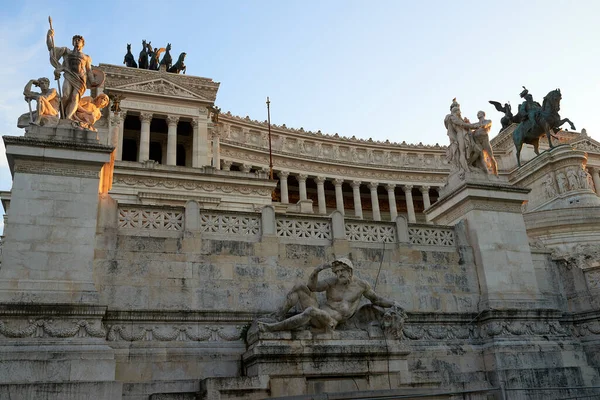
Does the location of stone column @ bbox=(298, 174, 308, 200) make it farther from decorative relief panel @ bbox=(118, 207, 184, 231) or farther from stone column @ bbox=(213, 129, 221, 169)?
decorative relief panel @ bbox=(118, 207, 184, 231)

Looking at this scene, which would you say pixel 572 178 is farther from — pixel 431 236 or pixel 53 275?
pixel 53 275

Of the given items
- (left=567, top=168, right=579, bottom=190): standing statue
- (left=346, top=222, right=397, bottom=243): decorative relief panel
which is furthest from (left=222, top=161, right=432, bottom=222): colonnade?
(left=346, top=222, right=397, bottom=243): decorative relief panel

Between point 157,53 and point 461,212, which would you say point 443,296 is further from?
point 157,53

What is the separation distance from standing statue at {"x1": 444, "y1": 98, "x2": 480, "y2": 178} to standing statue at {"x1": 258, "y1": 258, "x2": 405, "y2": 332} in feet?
18.2

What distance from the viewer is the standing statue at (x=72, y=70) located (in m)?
13.2

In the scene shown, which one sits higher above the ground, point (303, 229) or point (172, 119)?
point (172, 119)

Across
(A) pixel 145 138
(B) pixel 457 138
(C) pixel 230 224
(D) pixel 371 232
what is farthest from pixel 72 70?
(A) pixel 145 138

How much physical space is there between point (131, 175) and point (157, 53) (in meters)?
27.2

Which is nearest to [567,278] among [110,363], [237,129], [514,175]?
[110,363]

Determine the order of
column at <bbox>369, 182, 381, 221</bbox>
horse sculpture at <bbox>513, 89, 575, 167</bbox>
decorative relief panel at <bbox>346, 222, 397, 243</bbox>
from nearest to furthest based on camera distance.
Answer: decorative relief panel at <bbox>346, 222, 397, 243</bbox>, horse sculpture at <bbox>513, 89, 575, 167</bbox>, column at <bbox>369, 182, 381, 221</bbox>

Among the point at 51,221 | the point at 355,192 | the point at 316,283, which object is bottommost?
the point at 316,283

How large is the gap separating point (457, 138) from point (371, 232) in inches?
171

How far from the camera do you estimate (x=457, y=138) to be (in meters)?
16.5

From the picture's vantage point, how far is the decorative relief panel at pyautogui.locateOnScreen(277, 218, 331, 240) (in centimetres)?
1365
